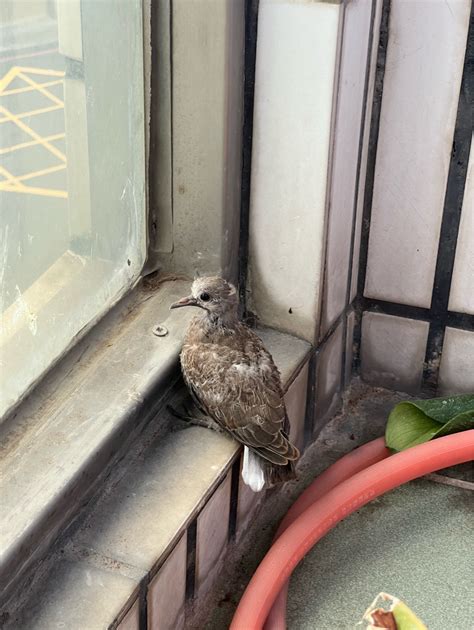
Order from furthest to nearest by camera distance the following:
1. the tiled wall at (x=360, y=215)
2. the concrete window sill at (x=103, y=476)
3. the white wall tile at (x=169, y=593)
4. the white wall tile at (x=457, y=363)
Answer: the white wall tile at (x=457, y=363) → the tiled wall at (x=360, y=215) → the white wall tile at (x=169, y=593) → the concrete window sill at (x=103, y=476)

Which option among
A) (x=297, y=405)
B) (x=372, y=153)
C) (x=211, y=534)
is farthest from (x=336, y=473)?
(x=372, y=153)

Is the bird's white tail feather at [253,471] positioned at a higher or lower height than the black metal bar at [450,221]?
lower

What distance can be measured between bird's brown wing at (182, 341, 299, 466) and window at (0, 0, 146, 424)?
0.81 ft

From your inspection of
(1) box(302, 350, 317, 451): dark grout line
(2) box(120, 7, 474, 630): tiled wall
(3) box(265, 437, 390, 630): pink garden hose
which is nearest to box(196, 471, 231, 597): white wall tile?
(2) box(120, 7, 474, 630): tiled wall

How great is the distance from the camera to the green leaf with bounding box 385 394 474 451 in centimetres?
223

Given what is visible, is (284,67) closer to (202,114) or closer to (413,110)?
(202,114)

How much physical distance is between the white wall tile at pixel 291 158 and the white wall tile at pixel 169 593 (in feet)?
2.20

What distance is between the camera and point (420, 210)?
231cm

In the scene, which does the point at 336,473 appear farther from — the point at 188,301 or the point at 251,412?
the point at 188,301

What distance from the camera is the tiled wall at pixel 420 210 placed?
2.16 meters

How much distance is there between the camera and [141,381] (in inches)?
73.7

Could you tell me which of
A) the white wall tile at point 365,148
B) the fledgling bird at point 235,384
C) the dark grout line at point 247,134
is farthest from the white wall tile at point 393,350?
the fledgling bird at point 235,384

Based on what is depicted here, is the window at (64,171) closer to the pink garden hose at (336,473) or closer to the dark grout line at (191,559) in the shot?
the dark grout line at (191,559)

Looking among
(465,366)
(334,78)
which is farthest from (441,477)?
(334,78)
